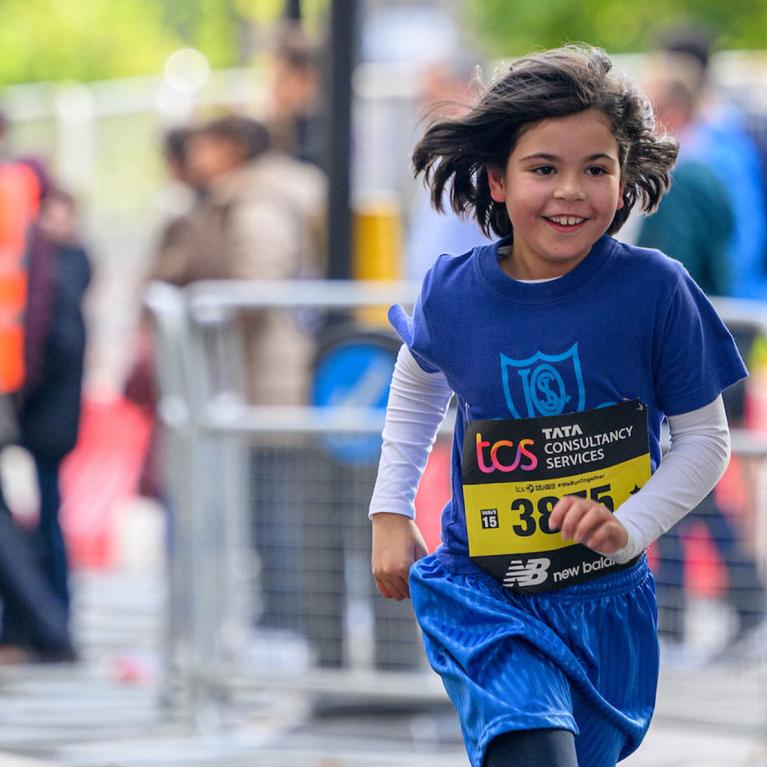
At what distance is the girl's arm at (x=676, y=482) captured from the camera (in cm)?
333

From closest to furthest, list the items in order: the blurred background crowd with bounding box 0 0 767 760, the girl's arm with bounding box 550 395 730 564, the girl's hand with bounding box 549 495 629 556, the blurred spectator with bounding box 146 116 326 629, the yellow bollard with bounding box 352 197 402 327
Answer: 1. the girl's hand with bounding box 549 495 629 556
2. the girl's arm with bounding box 550 395 730 564
3. the blurred background crowd with bounding box 0 0 767 760
4. the yellow bollard with bounding box 352 197 402 327
5. the blurred spectator with bounding box 146 116 326 629

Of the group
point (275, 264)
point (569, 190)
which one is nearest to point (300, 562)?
point (275, 264)

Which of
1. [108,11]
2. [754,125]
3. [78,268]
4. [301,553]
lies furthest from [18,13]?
[301,553]

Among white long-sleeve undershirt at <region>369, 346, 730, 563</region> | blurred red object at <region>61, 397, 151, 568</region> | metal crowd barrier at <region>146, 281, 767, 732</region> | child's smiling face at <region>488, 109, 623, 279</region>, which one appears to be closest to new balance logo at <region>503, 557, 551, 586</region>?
white long-sleeve undershirt at <region>369, 346, 730, 563</region>

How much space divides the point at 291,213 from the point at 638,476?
4.56 m

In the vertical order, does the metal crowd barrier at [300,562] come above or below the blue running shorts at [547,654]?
below

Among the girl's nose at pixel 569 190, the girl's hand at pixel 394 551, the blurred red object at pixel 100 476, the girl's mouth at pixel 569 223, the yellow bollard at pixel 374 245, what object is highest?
the girl's nose at pixel 569 190

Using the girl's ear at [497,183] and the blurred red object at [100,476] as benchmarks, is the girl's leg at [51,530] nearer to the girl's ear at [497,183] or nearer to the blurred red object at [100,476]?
the blurred red object at [100,476]

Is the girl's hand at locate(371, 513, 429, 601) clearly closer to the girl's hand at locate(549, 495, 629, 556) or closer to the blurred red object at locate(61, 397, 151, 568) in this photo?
the girl's hand at locate(549, 495, 629, 556)

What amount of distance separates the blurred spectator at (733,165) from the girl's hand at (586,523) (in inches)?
165

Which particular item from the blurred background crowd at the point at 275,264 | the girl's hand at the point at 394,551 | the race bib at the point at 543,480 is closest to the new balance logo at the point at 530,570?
the race bib at the point at 543,480

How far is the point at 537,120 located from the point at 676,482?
66cm

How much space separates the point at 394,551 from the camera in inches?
141

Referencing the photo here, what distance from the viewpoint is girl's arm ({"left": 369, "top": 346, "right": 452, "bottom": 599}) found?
3594 millimetres
